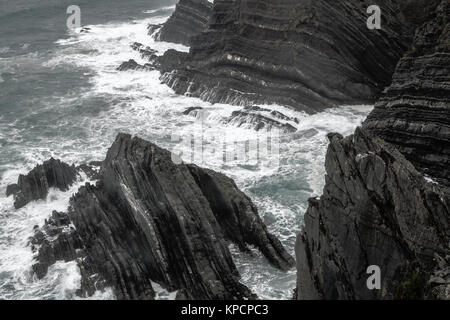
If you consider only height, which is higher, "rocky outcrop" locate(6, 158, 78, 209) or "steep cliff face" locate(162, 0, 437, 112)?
"steep cliff face" locate(162, 0, 437, 112)

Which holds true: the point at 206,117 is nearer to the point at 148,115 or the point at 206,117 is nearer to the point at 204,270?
the point at 148,115

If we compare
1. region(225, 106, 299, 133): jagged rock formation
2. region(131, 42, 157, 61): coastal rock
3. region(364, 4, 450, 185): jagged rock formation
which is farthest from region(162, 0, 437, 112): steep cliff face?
region(131, 42, 157, 61): coastal rock

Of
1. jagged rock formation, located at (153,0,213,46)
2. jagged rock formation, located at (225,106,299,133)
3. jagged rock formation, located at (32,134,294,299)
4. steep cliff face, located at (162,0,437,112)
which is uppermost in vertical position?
jagged rock formation, located at (153,0,213,46)

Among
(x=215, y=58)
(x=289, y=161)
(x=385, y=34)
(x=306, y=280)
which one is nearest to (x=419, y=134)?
(x=289, y=161)

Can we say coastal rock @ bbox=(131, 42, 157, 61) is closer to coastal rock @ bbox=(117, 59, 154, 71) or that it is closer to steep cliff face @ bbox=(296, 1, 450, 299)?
coastal rock @ bbox=(117, 59, 154, 71)

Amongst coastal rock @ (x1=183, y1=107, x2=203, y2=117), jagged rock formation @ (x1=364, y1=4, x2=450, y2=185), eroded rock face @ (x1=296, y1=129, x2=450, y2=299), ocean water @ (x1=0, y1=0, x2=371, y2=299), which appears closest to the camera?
eroded rock face @ (x1=296, y1=129, x2=450, y2=299)

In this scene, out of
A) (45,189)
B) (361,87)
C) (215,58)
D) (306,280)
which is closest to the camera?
(306,280)

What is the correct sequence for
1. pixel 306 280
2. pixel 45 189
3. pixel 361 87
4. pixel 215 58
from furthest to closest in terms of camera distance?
pixel 215 58, pixel 361 87, pixel 45 189, pixel 306 280

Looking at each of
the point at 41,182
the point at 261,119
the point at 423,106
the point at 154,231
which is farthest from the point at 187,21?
the point at 154,231
